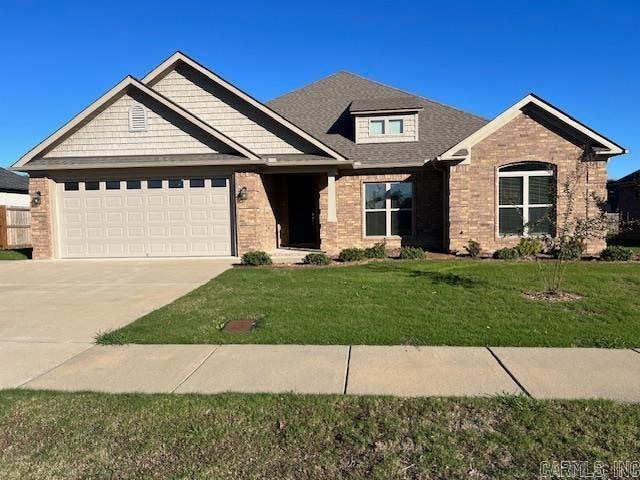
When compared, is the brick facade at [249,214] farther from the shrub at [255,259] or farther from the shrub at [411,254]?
the shrub at [411,254]

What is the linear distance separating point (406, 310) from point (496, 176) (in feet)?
28.7

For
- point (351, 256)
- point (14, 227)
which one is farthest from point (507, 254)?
point (14, 227)

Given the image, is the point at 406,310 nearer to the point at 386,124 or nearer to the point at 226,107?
the point at 226,107

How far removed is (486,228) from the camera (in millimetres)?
14352

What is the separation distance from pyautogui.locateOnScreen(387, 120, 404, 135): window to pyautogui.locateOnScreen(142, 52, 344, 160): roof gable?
4000 mm

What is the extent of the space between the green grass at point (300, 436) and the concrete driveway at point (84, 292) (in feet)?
8.98

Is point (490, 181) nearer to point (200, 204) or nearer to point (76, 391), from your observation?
point (200, 204)

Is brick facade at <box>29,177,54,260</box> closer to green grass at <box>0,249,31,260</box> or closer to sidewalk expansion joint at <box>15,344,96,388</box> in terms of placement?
green grass at <box>0,249,31,260</box>

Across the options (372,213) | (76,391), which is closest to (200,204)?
(372,213)

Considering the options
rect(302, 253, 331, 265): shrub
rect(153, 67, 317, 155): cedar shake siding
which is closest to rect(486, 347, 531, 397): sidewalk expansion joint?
rect(302, 253, 331, 265): shrub

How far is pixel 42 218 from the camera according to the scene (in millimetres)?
14531

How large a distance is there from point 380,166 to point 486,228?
13.3 feet

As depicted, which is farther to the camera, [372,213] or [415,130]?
[415,130]

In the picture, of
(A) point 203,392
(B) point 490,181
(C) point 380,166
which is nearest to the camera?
(A) point 203,392
